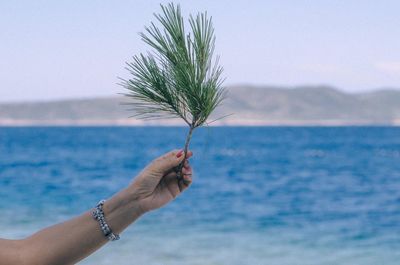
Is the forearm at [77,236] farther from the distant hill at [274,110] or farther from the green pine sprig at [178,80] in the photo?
the distant hill at [274,110]

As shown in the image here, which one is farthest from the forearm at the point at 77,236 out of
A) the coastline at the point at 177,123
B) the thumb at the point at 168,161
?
the coastline at the point at 177,123

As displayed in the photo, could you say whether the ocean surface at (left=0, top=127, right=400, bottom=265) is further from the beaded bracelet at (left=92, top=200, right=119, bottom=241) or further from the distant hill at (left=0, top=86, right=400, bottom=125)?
the distant hill at (left=0, top=86, right=400, bottom=125)

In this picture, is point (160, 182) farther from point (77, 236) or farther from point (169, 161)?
point (77, 236)

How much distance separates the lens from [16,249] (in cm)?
195

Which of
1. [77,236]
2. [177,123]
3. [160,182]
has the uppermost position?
[160,182]

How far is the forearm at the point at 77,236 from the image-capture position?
1.96 meters

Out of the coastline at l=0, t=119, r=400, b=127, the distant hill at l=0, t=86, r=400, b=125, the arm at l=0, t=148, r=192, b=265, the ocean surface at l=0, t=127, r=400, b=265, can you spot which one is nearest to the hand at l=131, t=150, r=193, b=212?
the arm at l=0, t=148, r=192, b=265

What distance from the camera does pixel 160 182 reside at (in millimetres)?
1971

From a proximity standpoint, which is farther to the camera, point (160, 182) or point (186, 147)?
point (160, 182)

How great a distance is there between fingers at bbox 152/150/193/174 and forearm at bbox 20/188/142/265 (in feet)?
→ 0.34

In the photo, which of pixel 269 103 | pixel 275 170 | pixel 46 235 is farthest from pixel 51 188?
pixel 269 103

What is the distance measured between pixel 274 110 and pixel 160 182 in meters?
151

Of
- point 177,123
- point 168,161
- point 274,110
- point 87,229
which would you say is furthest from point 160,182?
point 177,123

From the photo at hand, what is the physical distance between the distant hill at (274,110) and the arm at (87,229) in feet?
416
